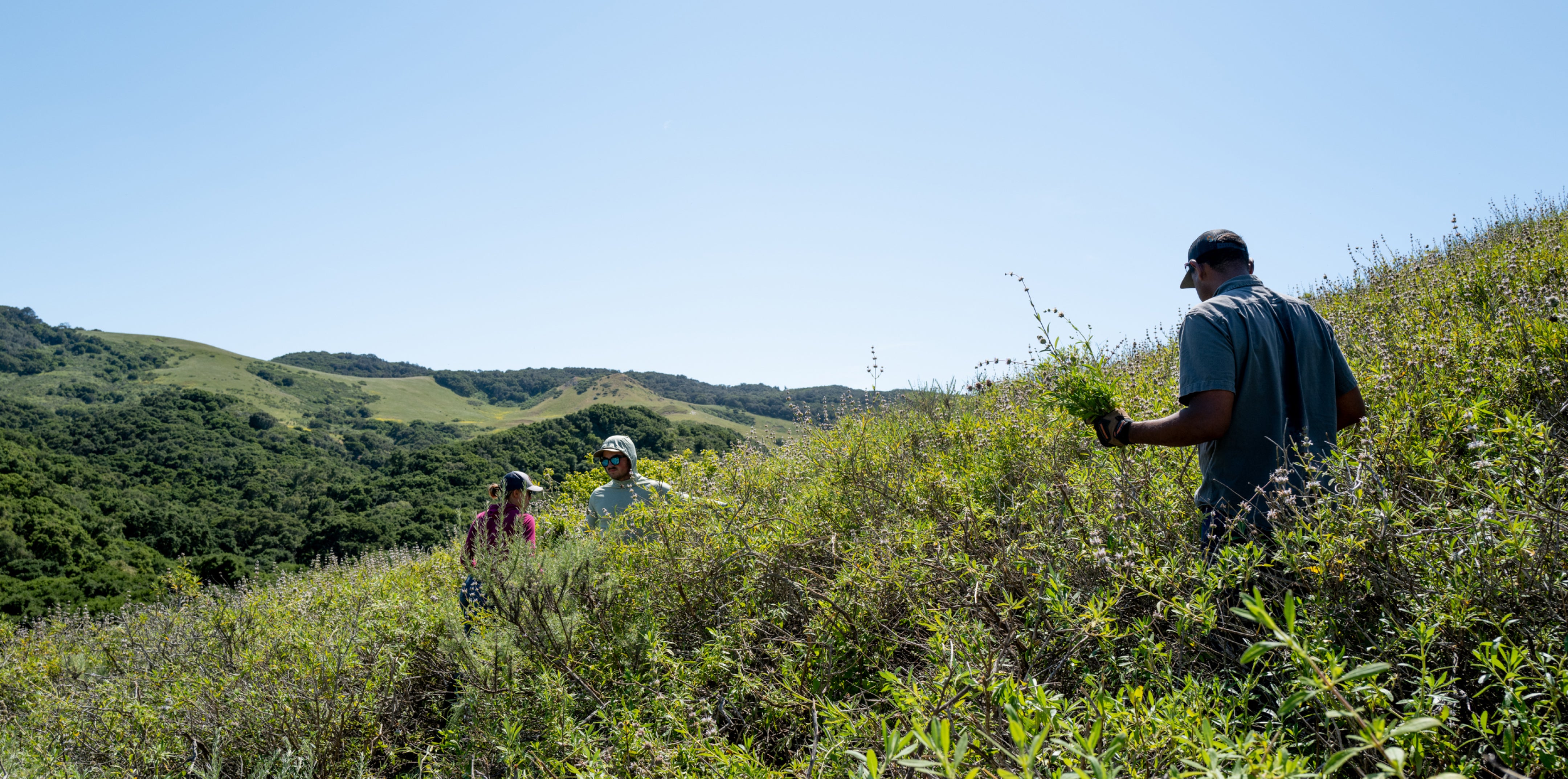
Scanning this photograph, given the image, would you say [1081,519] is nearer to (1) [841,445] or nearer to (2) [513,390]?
(1) [841,445]

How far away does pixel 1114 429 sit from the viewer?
2480 mm

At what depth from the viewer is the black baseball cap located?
263 cm

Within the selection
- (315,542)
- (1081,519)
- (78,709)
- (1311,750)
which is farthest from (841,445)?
(315,542)

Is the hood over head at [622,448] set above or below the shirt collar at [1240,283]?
below

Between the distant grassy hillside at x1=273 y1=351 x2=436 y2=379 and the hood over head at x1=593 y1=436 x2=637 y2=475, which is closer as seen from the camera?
the hood over head at x1=593 y1=436 x2=637 y2=475

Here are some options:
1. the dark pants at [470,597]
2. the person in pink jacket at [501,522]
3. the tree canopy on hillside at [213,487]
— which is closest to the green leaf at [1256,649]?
the dark pants at [470,597]

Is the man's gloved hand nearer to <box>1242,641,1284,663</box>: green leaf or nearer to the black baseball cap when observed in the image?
the black baseball cap

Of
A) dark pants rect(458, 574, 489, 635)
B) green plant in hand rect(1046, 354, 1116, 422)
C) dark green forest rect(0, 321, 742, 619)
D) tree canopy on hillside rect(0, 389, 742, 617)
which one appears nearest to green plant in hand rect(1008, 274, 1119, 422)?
green plant in hand rect(1046, 354, 1116, 422)

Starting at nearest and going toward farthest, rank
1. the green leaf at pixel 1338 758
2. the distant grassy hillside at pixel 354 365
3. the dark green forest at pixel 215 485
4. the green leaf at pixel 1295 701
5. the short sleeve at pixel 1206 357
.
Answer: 1. the green leaf at pixel 1338 758
2. the green leaf at pixel 1295 701
3. the short sleeve at pixel 1206 357
4. the dark green forest at pixel 215 485
5. the distant grassy hillside at pixel 354 365

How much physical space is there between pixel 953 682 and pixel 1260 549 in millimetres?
879

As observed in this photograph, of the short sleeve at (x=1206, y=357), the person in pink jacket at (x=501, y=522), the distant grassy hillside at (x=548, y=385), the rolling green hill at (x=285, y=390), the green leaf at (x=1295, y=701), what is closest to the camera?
the green leaf at (x=1295, y=701)

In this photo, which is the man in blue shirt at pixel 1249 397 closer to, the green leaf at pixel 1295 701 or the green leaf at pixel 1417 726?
the green leaf at pixel 1295 701

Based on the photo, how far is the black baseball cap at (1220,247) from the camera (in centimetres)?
263

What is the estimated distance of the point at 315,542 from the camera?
4416 centimetres
